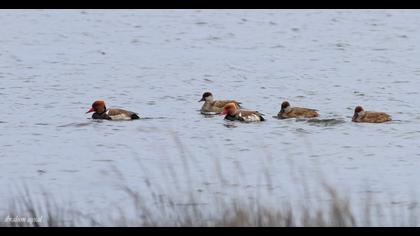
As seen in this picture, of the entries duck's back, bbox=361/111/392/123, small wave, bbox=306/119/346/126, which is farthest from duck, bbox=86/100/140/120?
duck's back, bbox=361/111/392/123

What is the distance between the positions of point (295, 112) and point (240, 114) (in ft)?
2.79

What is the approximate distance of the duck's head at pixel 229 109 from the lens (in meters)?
18.8

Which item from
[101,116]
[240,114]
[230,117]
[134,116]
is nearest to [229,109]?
[230,117]

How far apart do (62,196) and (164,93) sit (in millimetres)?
8439

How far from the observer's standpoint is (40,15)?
32344 millimetres

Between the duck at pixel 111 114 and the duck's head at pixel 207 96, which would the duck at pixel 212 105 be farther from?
the duck at pixel 111 114

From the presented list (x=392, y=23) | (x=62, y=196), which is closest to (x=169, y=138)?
(x=62, y=196)

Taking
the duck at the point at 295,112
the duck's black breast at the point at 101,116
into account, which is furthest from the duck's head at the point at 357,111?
the duck's black breast at the point at 101,116

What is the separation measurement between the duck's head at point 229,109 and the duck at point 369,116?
1917 millimetres

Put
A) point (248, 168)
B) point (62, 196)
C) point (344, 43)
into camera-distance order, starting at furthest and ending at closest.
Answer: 1. point (344, 43)
2. point (248, 168)
3. point (62, 196)

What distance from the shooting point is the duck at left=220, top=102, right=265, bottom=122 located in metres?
18.4

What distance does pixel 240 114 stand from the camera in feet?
60.6

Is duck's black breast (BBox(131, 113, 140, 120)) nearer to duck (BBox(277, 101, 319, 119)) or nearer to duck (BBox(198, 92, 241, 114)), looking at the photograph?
duck (BBox(198, 92, 241, 114))
